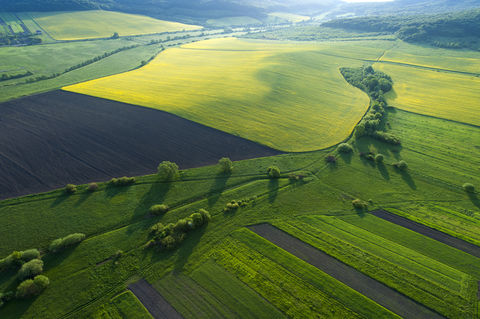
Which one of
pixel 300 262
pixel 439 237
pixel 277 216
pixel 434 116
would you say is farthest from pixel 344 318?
pixel 434 116

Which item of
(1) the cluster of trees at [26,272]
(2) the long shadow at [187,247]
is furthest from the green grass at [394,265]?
(1) the cluster of trees at [26,272]

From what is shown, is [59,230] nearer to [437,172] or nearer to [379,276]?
[379,276]

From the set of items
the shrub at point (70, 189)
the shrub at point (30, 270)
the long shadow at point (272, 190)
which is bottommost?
the shrub at point (30, 270)

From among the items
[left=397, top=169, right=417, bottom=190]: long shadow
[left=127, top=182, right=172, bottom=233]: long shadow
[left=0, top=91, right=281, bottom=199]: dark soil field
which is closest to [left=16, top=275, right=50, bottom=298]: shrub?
[left=127, top=182, right=172, bottom=233]: long shadow

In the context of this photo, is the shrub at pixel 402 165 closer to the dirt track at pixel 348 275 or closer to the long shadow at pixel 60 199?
the dirt track at pixel 348 275

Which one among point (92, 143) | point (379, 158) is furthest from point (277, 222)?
point (92, 143)

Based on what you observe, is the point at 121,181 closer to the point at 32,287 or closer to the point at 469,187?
the point at 32,287
